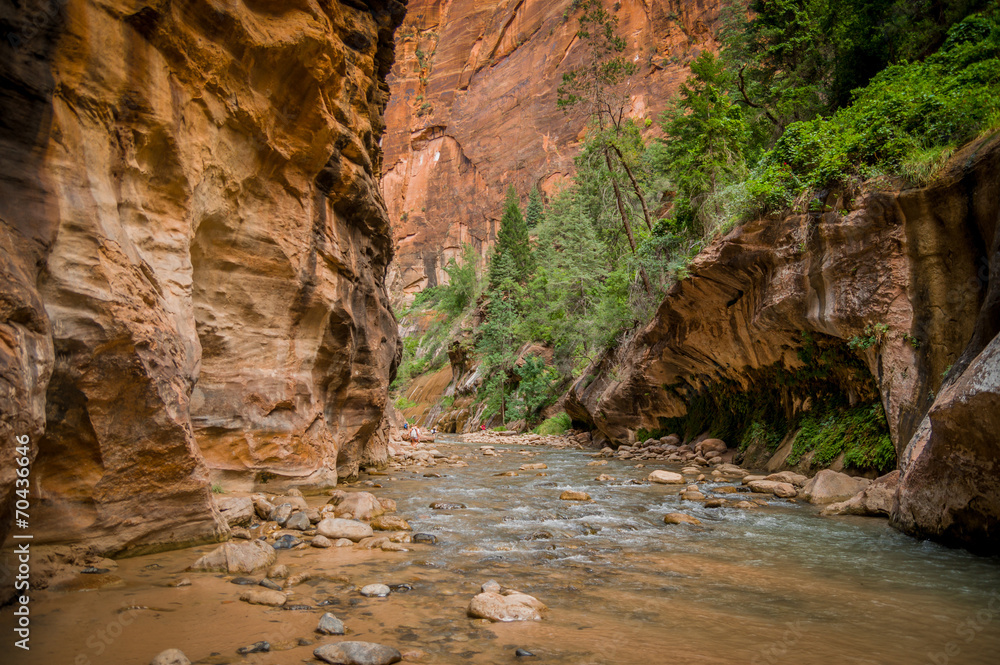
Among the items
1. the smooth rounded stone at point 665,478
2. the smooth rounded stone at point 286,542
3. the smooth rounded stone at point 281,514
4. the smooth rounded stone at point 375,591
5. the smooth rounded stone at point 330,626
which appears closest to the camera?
the smooth rounded stone at point 330,626

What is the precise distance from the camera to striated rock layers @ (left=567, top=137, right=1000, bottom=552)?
527cm

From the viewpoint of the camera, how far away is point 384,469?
557 inches

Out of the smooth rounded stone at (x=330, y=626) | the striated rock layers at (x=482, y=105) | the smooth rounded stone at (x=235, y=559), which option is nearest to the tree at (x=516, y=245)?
the striated rock layers at (x=482, y=105)

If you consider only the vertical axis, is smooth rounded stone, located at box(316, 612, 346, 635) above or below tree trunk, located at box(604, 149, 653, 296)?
below

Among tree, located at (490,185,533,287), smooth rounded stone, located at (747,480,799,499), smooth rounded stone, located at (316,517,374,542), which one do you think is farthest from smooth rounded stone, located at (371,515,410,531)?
tree, located at (490,185,533,287)

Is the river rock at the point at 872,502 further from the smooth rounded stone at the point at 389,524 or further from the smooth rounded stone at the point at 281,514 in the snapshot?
the smooth rounded stone at the point at 281,514

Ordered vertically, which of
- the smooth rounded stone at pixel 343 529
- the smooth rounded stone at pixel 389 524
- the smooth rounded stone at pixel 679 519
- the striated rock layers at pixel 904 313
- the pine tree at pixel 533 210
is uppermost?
→ the pine tree at pixel 533 210

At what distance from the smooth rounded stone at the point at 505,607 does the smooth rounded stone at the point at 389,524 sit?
124 inches

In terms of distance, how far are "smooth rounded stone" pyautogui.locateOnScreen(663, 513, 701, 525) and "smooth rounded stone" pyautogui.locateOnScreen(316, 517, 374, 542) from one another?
4.12m

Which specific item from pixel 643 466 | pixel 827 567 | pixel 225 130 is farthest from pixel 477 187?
pixel 827 567

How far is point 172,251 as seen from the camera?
6070 millimetres

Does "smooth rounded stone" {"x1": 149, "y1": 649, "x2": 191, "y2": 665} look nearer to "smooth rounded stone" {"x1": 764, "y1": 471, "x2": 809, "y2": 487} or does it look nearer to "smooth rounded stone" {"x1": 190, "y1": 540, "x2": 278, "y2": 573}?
"smooth rounded stone" {"x1": 190, "y1": 540, "x2": 278, "y2": 573}

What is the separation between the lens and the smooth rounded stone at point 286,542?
5.65m

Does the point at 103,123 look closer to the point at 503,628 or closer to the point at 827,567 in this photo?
the point at 503,628
